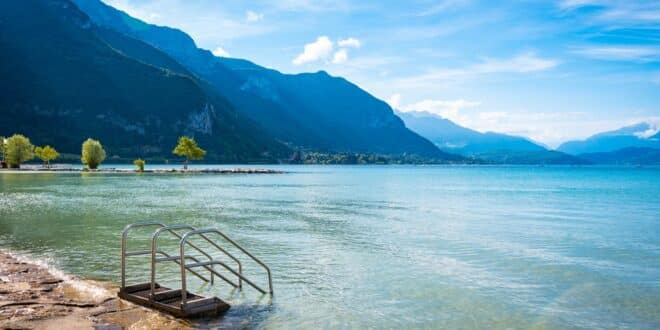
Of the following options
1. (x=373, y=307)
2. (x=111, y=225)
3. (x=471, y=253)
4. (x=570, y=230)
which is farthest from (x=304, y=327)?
(x=570, y=230)

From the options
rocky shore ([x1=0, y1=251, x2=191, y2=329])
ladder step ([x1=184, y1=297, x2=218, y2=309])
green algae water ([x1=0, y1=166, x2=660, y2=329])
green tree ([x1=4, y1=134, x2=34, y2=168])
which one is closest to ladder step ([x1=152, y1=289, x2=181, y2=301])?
rocky shore ([x1=0, y1=251, x2=191, y2=329])

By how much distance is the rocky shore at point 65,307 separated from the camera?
14188 mm

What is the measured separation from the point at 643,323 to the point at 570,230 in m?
27.2

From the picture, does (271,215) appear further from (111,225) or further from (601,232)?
(601,232)

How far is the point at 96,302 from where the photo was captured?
16375mm

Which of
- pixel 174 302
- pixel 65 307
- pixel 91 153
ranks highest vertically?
pixel 91 153

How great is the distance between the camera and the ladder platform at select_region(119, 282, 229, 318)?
1514cm

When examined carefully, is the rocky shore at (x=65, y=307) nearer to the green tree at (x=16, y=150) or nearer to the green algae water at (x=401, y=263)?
the green algae water at (x=401, y=263)

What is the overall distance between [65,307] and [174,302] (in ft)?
11.1

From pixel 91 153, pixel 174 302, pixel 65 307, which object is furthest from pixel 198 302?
pixel 91 153

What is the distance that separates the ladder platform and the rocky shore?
25 centimetres

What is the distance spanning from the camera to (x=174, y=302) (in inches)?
629

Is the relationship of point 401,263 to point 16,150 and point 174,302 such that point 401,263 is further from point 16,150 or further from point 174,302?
point 16,150

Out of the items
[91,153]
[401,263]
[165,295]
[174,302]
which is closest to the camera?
[174,302]
